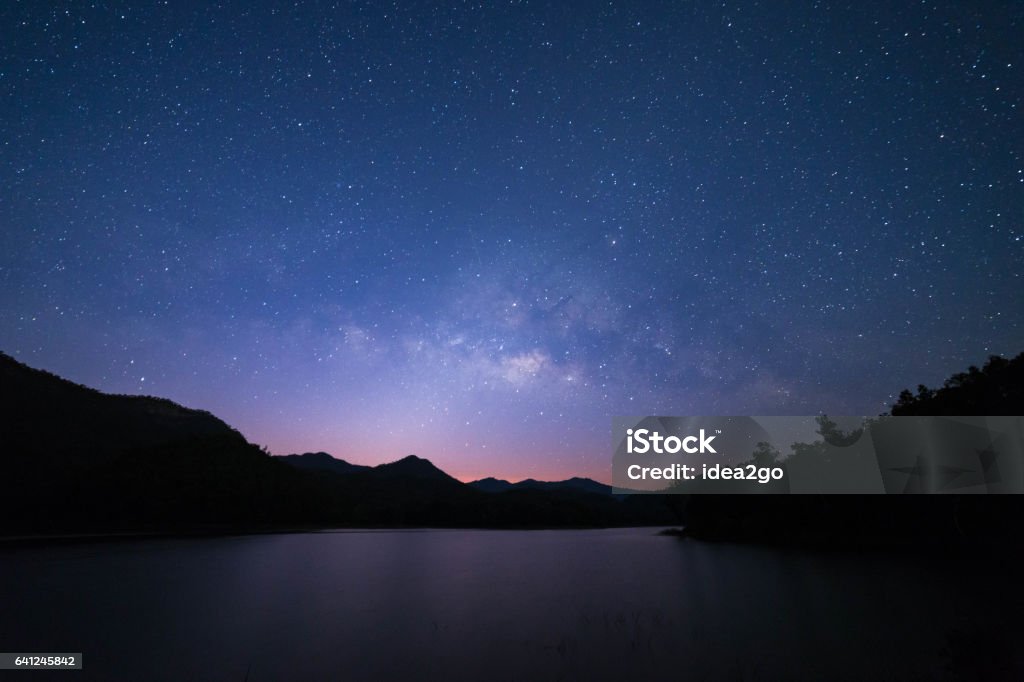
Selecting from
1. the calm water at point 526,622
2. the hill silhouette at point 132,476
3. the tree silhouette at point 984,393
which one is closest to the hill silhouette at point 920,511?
the tree silhouette at point 984,393

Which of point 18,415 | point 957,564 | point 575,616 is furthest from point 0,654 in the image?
point 18,415

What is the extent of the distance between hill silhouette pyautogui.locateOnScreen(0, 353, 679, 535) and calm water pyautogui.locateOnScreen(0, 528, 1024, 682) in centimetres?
6213

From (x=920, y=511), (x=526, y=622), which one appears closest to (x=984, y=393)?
(x=920, y=511)

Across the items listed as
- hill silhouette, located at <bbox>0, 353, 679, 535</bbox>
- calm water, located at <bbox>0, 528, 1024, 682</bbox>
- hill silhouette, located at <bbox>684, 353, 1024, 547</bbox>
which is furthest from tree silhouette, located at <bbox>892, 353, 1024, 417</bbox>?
hill silhouette, located at <bbox>0, 353, 679, 535</bbox>

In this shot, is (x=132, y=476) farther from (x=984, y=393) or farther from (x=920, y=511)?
(x=984, y=393)

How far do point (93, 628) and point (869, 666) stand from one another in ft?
83.3

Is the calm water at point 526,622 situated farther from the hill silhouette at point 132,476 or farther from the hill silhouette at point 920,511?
the hill silhouette at point 132,476

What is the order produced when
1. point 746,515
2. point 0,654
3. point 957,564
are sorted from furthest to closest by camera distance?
point 746,515 → point 957,564 → point 0,654

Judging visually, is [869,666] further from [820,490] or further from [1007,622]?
[820,490]

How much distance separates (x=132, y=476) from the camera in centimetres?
9512

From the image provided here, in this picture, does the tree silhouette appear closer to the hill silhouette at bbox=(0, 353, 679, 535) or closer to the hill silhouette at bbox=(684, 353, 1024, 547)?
the hill silhouette at bbox=(684, 353, 1024, 547)

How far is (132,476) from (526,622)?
346 feet

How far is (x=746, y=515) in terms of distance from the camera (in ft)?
224

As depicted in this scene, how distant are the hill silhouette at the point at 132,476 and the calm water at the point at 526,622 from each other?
2446 inches
